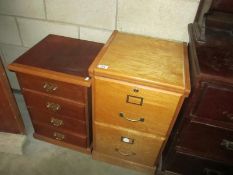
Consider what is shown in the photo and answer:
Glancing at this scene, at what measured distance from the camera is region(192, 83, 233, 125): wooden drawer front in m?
0.91

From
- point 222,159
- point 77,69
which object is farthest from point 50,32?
point 222,159

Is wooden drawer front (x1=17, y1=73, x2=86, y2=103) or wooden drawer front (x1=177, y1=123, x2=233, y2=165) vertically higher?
wooden drawer front (x1=17, y1=73, x2=86, y2=103)

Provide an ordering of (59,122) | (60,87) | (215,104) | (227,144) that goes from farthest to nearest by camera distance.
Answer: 1. (59,122)
2. (60,87)
3. (227,144)
4. (215,104)

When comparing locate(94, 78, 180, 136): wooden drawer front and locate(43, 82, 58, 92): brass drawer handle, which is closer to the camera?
locate(94, 78, 180, 136): wooden drawer front

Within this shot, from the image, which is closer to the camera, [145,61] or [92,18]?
[145,61]

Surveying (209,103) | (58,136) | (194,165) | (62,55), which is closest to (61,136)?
(58,136)

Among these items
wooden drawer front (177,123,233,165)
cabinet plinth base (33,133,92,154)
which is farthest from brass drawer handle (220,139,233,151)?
cabinet plinth base (33,133,92,154)

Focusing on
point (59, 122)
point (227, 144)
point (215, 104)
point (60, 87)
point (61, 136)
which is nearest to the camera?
point (215, 104)

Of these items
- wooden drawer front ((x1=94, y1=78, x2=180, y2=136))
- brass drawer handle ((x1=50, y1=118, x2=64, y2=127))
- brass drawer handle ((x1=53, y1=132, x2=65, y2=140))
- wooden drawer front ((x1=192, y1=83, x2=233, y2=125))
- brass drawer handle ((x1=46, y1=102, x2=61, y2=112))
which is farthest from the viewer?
brass drawer handle ((x1=53, y1=132, x2=65, y2=140))

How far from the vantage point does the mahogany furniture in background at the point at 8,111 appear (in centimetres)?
124

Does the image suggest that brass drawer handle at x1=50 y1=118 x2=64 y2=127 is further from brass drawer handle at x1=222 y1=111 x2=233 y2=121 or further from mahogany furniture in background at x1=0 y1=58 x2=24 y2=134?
brass drawer handle at x1=222 y1=111 x2=233 y2=121

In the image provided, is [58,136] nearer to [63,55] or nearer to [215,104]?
[63,55]

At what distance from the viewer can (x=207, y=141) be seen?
1116mm

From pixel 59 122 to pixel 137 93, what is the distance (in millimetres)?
649
